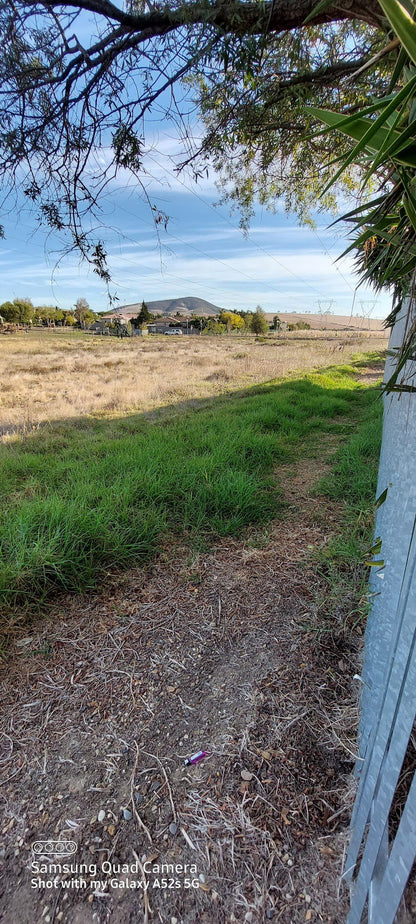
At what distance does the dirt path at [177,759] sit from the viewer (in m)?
1.15

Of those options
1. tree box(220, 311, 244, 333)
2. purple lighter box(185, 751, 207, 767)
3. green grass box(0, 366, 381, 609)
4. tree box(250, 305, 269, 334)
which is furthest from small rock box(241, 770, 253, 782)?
tree box(220, 311, 244, 333)

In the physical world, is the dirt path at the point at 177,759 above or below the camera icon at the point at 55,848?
above

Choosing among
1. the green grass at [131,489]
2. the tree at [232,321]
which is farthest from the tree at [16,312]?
the green grass at [131,489]

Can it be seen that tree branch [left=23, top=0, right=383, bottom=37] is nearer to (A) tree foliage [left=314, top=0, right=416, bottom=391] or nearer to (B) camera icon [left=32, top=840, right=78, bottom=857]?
(A) tree foliage [left=314, top=0, right=416, bottom=391]

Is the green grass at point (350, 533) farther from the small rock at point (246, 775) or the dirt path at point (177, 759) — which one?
the small rock at point (246, 775)

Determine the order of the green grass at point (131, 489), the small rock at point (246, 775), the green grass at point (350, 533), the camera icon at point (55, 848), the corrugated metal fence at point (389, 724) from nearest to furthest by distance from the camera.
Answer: the corrugated metal fence at point (389, 724)
the camera icon at point (55, 848)
the small rock at point (246, 775)
the green grass at point (350, 533)
the green grass at point (131, 489)

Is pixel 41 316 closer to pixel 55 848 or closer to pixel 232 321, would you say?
pixel 232 321

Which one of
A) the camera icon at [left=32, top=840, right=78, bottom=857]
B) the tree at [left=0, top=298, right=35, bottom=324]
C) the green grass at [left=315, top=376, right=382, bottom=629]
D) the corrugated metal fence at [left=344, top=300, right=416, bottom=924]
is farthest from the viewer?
the tree at [left=0, top=298, right=35, bottom=324]

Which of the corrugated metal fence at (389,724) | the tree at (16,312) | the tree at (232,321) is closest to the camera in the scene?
the corrugated metal fence at (389,724)

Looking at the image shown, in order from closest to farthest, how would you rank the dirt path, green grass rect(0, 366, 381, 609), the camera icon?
the dirt path → the camera icon → green grass rect(0, 366, 381, 609)

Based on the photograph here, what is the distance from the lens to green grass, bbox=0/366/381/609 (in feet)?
8.20

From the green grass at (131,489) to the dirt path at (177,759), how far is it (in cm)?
33

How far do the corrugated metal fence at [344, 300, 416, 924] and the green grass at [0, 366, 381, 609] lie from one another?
1626mm

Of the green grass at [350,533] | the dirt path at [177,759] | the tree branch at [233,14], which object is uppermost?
the tree branch at [233,14]
